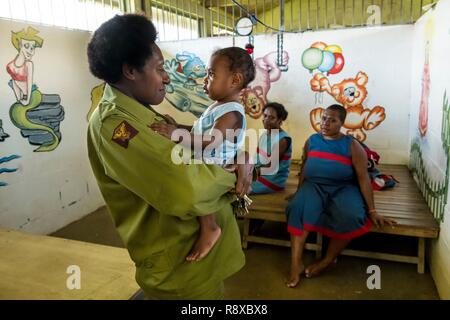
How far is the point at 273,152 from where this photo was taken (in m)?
3.64

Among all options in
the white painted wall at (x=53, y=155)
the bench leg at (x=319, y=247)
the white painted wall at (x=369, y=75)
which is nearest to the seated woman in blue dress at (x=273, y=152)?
the bench leg at (x=319, y=247)

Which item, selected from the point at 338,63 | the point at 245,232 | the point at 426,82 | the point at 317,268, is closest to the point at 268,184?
the point at 245,232

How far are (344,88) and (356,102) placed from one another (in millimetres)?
227

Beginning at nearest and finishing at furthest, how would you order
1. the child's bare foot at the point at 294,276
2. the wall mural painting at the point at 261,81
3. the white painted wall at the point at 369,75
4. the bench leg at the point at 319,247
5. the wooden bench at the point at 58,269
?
the wooden bench at the point at 58,269
the child's bare foot at the point at 294,276
the bench leg at the point at 319,247
the white painted wall at the point at 369,75
the wall mural painting at the point at 261,81

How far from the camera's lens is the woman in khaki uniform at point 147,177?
0.94m

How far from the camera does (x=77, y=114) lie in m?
4.27

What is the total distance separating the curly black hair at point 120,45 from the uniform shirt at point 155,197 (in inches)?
2.9

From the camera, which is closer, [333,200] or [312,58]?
[333,200]

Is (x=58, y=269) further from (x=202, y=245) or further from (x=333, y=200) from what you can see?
(x=333, y=200)

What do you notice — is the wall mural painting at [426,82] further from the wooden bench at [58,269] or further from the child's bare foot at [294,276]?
the wooden bench at [58,269]
